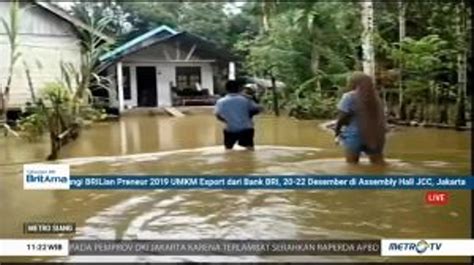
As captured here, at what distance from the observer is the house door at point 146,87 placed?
2.38 metres

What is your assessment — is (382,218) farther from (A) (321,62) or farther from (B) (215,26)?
(B) (215,26)

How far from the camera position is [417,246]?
1.97 m

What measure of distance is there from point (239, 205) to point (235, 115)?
0.29 metres

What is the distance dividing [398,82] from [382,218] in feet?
1.49

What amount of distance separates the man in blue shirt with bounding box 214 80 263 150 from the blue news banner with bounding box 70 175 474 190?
0.73ft

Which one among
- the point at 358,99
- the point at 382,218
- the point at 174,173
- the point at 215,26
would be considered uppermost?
the point at 215,26

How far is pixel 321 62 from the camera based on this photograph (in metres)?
2.30

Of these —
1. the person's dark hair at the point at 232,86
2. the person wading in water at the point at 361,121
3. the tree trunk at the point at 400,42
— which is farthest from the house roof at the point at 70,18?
the tree trunk at the point at 400,42

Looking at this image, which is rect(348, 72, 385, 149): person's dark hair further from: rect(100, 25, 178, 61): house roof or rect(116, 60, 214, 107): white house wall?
rect(100, 25, 178, 61): house roof

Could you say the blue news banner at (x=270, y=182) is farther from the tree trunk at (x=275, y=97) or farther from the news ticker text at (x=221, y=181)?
the tree trunk at (x=275, y=97)

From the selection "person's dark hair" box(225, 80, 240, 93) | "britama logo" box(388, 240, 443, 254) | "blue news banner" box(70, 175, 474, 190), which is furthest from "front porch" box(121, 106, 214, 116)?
"britama logo" box(388, 240, 443, 254)

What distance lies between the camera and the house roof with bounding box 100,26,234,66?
7.48 ft

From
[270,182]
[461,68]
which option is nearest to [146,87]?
[270,182]

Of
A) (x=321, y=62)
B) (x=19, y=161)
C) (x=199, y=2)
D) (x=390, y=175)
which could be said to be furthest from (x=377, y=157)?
(x=19, y=161)
